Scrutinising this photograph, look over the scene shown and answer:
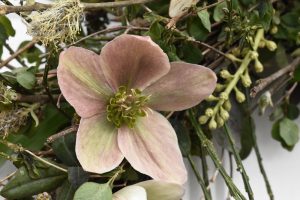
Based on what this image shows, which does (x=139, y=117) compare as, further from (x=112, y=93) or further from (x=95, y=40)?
(x=95, y=40)

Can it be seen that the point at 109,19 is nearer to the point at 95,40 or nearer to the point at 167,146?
the point at 95,40

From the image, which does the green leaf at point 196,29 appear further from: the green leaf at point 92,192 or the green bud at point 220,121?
the green leaf at point 92,192

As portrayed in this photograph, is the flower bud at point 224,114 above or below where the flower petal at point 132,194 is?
below

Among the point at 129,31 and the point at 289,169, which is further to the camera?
the point at 289,169

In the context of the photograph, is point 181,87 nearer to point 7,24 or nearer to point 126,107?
point 126,107

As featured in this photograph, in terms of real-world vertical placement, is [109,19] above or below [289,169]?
above

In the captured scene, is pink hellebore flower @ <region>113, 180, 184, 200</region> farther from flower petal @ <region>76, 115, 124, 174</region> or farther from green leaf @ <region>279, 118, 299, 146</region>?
green leaf @ <region>279, 118, 299, 146</region>

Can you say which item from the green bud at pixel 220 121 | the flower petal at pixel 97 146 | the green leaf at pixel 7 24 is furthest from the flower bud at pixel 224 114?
the green leaf at pixel 7 24

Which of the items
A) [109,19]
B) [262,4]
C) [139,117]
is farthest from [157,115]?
[109,19]
